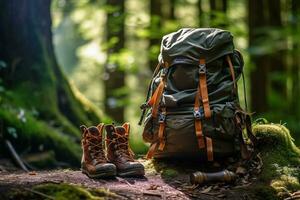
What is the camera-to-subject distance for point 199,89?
4582 millimetres

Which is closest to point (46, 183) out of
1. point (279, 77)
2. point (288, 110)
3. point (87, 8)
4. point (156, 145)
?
point (156, 145)

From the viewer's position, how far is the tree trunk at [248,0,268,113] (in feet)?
38.5

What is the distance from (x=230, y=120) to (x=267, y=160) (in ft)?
1.86

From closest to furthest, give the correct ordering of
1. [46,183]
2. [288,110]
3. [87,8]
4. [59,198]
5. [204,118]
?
[59,198]
[46,183]
[204,118]
[288,110]
[87,8]

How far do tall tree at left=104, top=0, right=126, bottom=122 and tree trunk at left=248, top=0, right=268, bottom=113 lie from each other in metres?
3.10

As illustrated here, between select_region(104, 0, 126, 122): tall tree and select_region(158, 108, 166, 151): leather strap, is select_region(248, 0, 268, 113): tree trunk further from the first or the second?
select_region(158, 108, 166, 151): leather strap

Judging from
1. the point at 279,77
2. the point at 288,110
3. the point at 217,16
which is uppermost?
the point at 217,16

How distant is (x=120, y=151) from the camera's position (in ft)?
14.8

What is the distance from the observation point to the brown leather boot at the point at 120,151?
14.5ft

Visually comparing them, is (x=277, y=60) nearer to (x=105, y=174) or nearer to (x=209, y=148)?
(x=209, y=148)

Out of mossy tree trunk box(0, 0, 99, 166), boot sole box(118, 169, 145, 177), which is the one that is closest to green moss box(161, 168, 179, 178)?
boot sole box(118, 169, 145, 177)

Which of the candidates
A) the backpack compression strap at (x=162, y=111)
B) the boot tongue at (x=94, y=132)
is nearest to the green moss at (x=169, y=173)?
the backpack compression strap at (x=162, y=111)

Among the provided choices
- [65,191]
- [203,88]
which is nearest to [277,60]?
[203,88]

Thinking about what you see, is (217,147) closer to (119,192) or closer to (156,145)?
(156,145)
